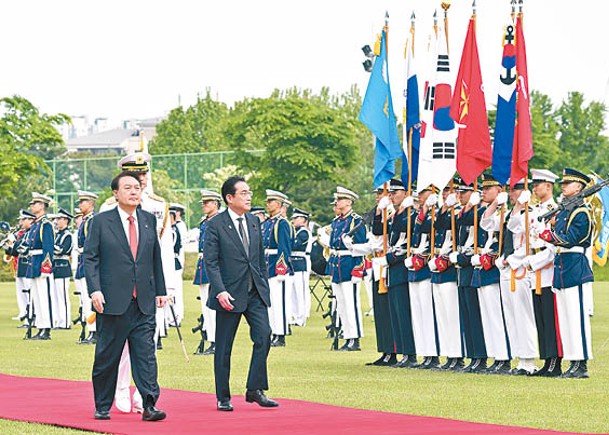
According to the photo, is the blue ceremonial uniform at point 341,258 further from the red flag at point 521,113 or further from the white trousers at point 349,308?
the red flag at point 521,113

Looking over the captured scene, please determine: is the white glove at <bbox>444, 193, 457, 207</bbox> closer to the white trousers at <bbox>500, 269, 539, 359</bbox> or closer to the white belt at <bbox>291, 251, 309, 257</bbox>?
the white trousers at <bbox>500, 269, 539, 359</bbox>

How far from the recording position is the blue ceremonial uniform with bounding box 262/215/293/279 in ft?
72.6

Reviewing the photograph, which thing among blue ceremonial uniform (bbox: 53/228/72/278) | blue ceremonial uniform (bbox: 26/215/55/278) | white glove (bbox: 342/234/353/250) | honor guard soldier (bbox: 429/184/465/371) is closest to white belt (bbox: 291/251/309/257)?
blue ceremonial uniform (bbox: 53/228/72/278)

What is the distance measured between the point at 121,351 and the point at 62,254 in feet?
43.4

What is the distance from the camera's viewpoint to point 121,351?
12.0 m

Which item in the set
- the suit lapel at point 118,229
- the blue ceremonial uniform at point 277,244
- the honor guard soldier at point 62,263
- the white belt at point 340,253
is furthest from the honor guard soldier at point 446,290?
the honor guard soldier at point 62,263

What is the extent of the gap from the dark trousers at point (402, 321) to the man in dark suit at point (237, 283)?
13.5 ft

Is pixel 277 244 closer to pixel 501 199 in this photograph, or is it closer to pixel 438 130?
pixel 438 130

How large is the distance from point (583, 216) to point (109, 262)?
507cm

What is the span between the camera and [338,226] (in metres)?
19.6

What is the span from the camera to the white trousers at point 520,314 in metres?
15.4

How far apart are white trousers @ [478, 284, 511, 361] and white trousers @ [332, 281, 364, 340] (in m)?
4.10

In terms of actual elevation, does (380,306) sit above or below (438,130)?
below

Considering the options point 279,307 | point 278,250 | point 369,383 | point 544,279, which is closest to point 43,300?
point 278,250
